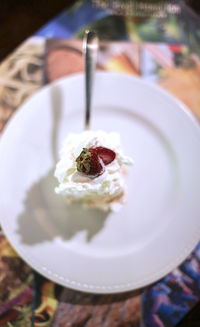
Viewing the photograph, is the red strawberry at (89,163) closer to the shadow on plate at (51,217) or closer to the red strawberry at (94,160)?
the red strawberry at (94,160)

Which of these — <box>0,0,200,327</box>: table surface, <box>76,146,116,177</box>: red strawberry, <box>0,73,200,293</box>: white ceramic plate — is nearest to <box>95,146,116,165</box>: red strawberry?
<box>76,146,116,177</box>: red strawberry

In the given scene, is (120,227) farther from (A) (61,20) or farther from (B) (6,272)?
(A) (61,20)

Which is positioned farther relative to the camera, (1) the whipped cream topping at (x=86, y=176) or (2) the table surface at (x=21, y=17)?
(2) the table surface at (x=21, y=17)

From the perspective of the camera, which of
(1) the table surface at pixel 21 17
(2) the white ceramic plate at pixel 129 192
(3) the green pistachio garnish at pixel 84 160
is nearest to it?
(3) the green pistachio garnish at pixel 84 160

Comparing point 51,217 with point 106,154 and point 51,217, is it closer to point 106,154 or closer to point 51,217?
point 51,217

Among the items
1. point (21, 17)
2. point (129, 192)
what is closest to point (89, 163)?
point (129, 192)

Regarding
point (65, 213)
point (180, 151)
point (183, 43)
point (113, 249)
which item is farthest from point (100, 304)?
point (183, 43)

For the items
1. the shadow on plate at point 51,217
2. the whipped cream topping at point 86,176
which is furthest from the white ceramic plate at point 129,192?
the whipped cream topping at point 86,176
